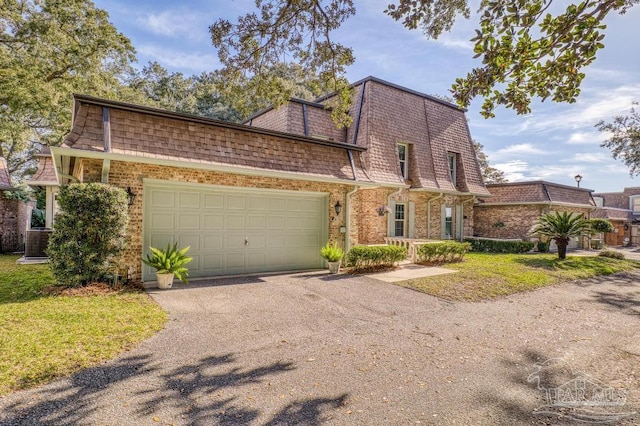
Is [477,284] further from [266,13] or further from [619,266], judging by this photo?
[619,266]

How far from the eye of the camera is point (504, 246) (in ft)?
55.5

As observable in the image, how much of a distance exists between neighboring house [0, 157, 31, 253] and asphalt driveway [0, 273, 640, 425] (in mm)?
12896

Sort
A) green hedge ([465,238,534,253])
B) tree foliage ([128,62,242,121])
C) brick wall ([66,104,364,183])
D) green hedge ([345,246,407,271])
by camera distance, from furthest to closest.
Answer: tree foliage ([128,62,242,121])
green hedge ([465,238,534,253])
green hedge ([345,246,407,271])
brick wall ([66,104,364,183])

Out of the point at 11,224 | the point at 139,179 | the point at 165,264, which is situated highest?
the point at 139,179

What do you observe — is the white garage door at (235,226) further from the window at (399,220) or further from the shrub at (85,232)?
the window at (399,220)

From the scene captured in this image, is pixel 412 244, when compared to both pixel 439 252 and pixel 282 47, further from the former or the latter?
pixel 282 47

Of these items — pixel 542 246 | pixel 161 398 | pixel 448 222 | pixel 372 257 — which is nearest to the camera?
pixel 161 398

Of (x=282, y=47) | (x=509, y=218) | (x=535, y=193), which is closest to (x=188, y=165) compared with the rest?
(x=282, y=47)

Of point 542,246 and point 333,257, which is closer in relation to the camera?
point 333,257

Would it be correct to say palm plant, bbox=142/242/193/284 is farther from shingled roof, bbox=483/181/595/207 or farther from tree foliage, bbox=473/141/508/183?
tree foliage, bbox=473/141/508/183

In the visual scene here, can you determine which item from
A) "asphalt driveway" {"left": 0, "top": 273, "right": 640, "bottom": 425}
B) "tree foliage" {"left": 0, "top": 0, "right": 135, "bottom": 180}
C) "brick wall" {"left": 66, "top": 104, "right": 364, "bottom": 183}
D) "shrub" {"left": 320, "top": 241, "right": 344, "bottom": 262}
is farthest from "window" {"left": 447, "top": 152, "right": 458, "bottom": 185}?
"tree foliage" {"left": 0, "top": 0, "right": 135, "bottom": 180}

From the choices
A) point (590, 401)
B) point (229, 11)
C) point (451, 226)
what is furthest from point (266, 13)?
point (451, 226)

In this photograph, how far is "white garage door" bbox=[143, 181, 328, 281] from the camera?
7969 millimetres

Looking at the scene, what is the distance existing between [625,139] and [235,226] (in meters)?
25.4
